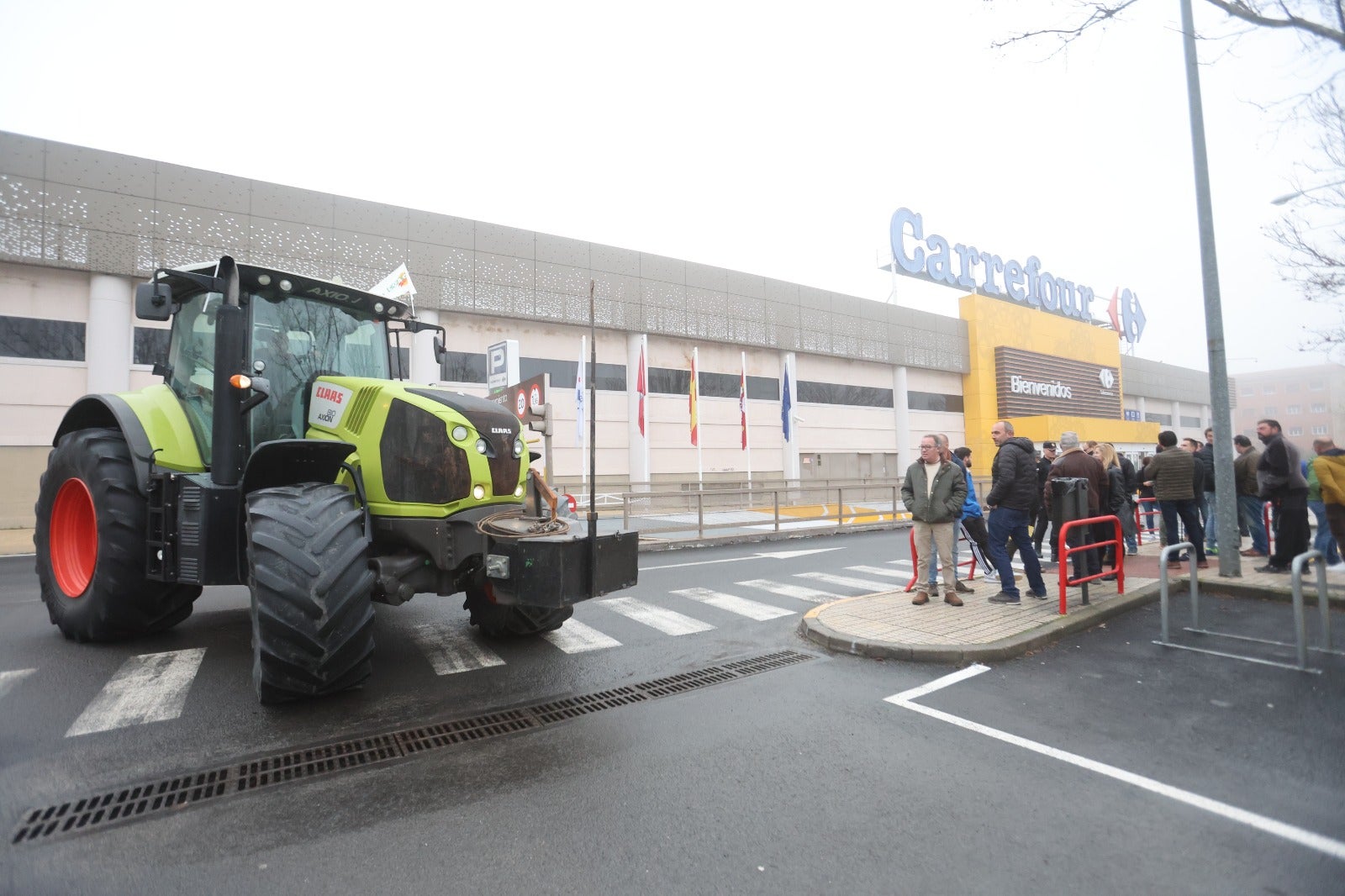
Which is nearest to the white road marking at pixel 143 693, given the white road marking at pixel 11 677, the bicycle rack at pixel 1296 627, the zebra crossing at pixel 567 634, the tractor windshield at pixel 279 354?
the zebra crossing at pixel 567 634

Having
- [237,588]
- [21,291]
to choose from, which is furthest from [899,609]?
[21,291]

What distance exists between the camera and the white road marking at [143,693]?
4047 millimetres

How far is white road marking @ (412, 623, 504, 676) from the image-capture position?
5250 mm

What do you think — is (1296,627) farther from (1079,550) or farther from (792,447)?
(792,447)

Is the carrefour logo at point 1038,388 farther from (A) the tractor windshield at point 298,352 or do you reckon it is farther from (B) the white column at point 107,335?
(B) the white column at point 107,335

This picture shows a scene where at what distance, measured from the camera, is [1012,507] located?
689 cm

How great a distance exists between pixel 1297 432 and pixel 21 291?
26.3 m

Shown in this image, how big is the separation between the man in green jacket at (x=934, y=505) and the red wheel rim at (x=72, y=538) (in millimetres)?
8077

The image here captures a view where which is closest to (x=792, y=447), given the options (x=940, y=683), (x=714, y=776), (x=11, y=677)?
(x=940, y=683)

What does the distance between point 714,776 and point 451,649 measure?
3227 millimetres

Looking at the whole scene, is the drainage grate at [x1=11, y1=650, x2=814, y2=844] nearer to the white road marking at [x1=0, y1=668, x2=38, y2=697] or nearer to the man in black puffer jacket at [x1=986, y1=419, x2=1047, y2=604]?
the white road marking at [x1=0, y1=668, x2=38, y2=697]

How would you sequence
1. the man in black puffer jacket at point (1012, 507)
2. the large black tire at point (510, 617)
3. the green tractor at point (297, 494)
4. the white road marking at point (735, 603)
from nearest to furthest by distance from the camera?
the green tractor at point (297, 494) → the large black tire at point (510, 617) → the man in black puffer jacket at point (1012, 507) → the white road marking at point (735, 603)

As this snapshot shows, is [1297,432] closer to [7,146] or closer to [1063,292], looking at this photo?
[7,146]

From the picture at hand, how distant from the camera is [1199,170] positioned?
8.40m
